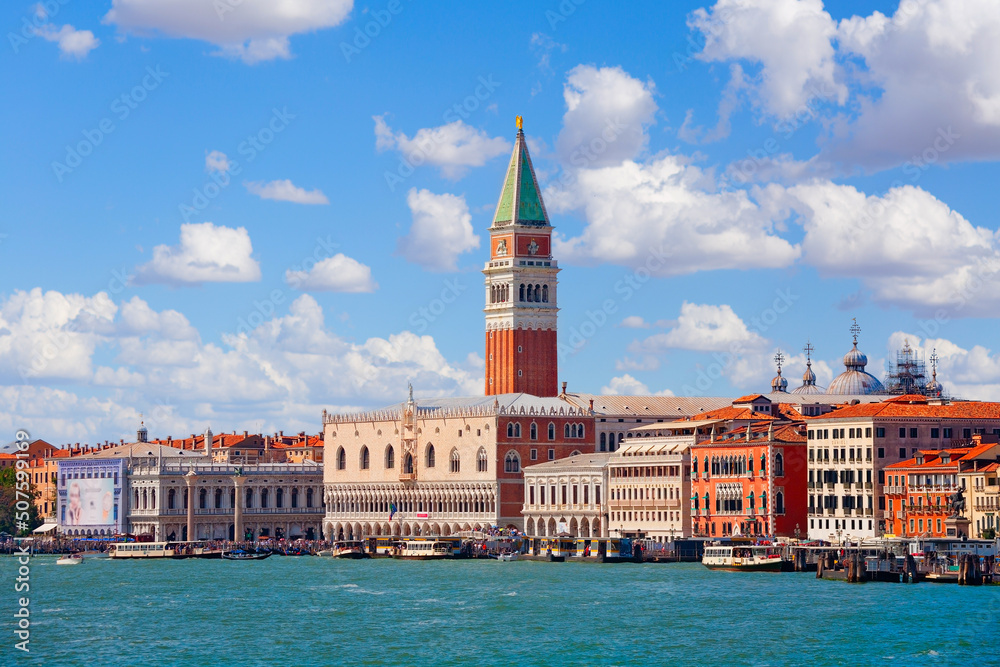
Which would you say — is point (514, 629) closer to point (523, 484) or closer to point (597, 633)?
point (597, 633)

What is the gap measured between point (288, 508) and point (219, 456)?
490 inches

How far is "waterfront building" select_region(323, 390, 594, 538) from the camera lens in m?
155

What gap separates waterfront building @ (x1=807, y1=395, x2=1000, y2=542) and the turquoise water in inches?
455

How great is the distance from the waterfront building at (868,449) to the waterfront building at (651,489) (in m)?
11.7

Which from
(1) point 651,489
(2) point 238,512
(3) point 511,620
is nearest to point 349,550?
(2) point 238,512

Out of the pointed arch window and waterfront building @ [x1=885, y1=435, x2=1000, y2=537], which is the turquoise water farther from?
the pointed arch window

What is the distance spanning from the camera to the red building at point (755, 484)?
125m

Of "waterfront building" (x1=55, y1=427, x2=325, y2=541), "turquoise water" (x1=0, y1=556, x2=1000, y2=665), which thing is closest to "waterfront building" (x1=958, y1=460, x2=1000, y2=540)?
"turquoise water" (x1=0, y1=556, x2=1000, y2=665)

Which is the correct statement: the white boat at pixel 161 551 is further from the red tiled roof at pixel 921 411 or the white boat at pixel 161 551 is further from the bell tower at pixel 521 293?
the red tiled roof at pixel 921 411

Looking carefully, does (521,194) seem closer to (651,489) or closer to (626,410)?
(626,410)

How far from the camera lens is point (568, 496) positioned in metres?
147

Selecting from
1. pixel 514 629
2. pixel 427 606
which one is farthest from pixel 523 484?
pixel 514 629

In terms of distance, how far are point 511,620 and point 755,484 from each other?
147ft

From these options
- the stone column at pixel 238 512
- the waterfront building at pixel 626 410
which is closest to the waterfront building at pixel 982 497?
the waterfront building at pixel 626 410
